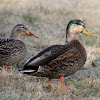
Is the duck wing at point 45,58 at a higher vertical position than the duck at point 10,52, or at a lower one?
lower

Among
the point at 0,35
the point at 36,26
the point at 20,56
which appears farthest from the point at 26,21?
the point at 20,56

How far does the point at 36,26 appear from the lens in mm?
9672

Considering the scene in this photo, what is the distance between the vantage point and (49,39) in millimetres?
8344

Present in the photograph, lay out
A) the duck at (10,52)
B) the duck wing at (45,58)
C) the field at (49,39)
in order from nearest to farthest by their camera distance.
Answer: the field at (49,39) < the duck wing at (45,58) < the duck at (10,52)

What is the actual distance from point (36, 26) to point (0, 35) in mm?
2097

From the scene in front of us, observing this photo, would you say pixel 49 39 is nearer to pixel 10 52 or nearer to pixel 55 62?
pixel 10 52

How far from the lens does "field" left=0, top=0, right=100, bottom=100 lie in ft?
13.7

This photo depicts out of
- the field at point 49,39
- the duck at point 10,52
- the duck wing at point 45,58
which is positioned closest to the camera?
the field at point 49,39

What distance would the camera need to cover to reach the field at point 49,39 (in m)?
4.17

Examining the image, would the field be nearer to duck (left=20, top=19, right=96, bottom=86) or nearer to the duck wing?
Answer: duck (left=20, top=19, right=96, bottom=86)

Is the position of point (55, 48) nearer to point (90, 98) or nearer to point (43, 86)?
point (43, 86)

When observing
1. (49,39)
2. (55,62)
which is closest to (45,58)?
(55,62)

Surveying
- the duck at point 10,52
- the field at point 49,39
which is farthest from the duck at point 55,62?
the duck at point 10,52

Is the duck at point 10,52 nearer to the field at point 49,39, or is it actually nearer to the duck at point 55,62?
the field at point 49,39
